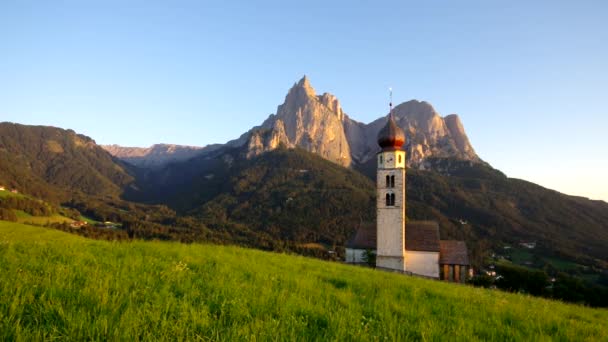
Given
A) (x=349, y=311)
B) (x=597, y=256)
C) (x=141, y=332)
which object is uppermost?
→ (x=141, y=332)

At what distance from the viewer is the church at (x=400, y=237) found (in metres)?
48.1

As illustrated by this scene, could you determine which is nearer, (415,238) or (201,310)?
(201,310)

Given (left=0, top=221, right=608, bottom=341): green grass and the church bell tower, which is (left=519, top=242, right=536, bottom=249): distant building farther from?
(left=0, top=221, right=608, bottom=341): green grass

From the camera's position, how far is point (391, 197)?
48.9m

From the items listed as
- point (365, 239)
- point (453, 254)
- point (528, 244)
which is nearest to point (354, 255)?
point (365, 239)

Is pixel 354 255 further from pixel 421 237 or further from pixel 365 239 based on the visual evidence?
pixel 421 237

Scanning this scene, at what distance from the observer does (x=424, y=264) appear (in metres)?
49.1

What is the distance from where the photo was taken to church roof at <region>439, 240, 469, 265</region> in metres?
50.2

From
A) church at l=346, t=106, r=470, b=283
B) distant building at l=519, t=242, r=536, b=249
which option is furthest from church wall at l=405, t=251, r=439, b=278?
distant building at l=519, t=242, r=536, b=249

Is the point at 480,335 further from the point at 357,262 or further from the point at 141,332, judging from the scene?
the point at 357,262

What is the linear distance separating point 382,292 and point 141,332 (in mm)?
6057

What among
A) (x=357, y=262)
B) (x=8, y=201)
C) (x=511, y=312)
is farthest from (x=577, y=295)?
(x=8, y=201)

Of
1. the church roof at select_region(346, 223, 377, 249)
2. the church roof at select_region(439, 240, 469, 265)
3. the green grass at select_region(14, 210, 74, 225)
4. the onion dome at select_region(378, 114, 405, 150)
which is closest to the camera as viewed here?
the church roof at select_region(439, 240, 469, 265)

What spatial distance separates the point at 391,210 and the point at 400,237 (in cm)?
380
